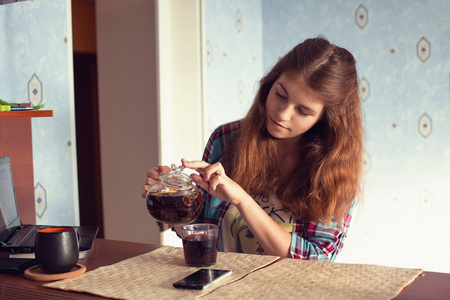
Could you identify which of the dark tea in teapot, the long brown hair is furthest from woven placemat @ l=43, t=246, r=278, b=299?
the long brown hair

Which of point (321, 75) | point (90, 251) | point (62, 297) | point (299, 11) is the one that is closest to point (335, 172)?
point (321, 75)

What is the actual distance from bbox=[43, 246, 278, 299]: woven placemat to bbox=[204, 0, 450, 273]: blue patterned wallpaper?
179cm

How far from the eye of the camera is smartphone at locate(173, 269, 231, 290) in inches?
41.0

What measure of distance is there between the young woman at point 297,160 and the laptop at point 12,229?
0.27 meters

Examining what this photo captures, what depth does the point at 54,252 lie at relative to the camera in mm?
1132

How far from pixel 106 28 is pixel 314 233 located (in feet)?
6.18

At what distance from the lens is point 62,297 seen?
3.37 ft

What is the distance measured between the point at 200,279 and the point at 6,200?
81 cm

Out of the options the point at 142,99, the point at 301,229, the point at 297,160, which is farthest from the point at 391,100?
the point at 301,229

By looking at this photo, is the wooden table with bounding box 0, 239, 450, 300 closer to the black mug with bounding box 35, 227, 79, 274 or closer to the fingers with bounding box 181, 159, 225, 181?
the black mug with bounding box 35, 227, 79, 274

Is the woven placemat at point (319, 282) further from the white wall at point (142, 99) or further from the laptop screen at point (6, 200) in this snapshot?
the white wall at point (142, 99)

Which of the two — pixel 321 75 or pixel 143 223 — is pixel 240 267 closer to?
pixel 321 75

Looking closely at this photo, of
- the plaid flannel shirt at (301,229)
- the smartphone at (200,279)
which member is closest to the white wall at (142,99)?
the plaid flannel shirt at (301,229)

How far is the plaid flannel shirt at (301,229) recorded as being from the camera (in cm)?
148
